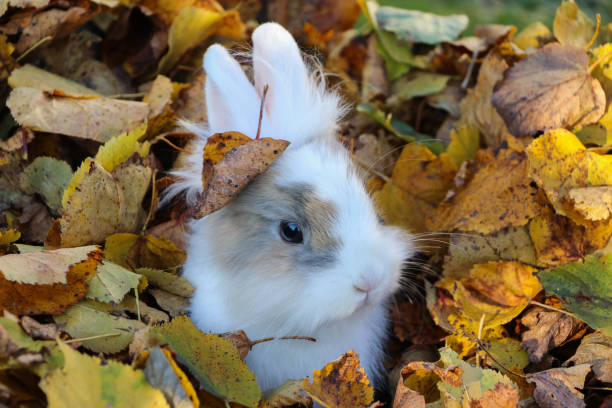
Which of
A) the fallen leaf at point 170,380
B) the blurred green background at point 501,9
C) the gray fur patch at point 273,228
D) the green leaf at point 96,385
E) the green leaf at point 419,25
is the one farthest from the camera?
the blurred green background at point 501,9

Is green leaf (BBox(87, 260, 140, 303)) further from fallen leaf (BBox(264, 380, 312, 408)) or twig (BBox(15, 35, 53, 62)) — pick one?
twig (BBox(15, 35, 53, 62))

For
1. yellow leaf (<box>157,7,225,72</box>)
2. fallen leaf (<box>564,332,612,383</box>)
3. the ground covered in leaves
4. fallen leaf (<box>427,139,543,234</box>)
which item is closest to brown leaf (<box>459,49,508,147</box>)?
the ground covered in leaves

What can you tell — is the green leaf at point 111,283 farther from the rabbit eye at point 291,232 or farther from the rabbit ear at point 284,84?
the rabbit ear at point 284,84

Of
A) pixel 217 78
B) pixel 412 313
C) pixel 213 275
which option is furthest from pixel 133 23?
pixel 412 313

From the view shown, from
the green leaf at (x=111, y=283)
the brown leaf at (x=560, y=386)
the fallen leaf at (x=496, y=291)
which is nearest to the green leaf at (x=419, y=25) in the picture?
the fallen leaf at (x=496, y=291)

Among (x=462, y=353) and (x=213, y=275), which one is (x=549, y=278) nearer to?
(x=462, y=353)
